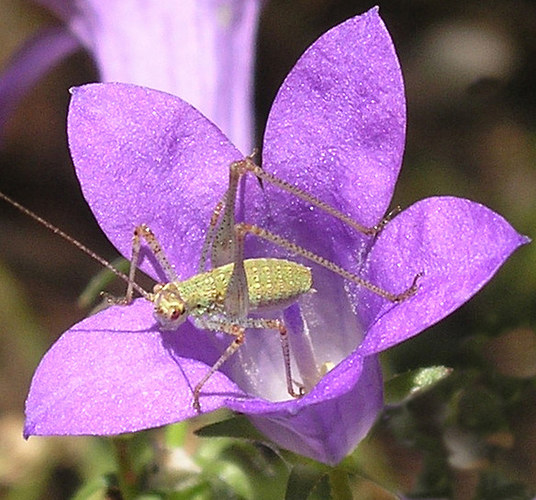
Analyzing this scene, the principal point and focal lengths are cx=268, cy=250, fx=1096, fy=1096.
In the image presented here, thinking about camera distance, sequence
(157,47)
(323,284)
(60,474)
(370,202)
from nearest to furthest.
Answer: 1. (370,202)
2. (323,284)
3. (157,47)
4. (60,474)

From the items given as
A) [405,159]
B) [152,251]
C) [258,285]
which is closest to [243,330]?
[258,285]

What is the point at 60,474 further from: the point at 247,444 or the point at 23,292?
the point at 247,444

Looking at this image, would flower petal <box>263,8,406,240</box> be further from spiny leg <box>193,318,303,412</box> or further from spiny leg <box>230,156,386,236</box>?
spiny leg <box>193,318,303,412</box>

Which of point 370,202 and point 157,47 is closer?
point 370,202

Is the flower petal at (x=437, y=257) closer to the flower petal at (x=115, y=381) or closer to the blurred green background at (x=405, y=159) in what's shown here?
the flower petal at (x=115, y=381)

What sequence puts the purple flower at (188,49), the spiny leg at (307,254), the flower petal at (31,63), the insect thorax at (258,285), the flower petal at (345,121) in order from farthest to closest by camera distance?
the flower petal at (31,63) < the purple flower at (188,49) < the insect thorax at (258,285) < the spiny leg at (307,254) < the flower petal at (345,121)

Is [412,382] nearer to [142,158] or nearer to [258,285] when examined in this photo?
[258,285]

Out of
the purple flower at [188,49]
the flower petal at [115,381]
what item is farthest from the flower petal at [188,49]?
the flower petal at [115,381]

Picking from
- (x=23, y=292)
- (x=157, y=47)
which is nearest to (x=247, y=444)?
(x=157, y=47)
